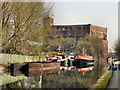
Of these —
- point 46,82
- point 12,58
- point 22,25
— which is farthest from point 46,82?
point 12,58

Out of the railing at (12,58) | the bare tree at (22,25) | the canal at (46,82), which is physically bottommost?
the canal at (46,82)

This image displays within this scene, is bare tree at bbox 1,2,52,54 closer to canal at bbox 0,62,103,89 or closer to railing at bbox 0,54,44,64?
railing at bbox 0,54,44,64

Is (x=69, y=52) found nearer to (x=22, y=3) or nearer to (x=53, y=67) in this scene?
(x=53, y=67)

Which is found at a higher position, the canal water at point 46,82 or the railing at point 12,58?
the railing at point 12,58

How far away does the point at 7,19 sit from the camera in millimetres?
40219

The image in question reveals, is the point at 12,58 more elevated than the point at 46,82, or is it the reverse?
the point at 12,58

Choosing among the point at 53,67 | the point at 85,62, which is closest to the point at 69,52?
the point at 85,62

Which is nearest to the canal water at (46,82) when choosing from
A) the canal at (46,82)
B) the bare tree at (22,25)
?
the canal at (46,82)

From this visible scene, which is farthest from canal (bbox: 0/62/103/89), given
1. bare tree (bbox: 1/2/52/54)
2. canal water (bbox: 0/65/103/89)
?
bare tree (bbox: 1/2/52/54)

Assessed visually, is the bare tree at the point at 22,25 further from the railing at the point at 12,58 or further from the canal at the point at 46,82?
the canal at the point at 46,82

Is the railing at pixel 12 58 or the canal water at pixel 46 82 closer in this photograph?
the canal water at pixel 46 82

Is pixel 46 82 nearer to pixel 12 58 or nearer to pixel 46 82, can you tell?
pixel 46 82

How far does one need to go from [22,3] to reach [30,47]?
27.2 feet

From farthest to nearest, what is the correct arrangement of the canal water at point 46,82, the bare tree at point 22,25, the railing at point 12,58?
the railing at point 12,58 → the bare tree at point 22,25 → the canal water at point 46,82
